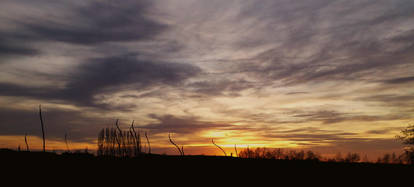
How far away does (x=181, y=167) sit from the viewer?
14.8 meters

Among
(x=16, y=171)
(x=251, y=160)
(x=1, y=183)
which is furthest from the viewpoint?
(x=251, y=160)

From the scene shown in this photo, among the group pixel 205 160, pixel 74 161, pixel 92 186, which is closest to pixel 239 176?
pixel 205 160

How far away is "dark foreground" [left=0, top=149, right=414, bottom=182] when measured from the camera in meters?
13.5

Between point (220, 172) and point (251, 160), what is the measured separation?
276cm

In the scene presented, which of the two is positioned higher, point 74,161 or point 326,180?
point 74,161

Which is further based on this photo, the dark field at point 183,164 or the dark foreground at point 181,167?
the dark field at point 183,164

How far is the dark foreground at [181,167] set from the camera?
530 inches

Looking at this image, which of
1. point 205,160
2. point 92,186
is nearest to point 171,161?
point 205,160

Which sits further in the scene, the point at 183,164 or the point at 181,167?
the point at 183,164

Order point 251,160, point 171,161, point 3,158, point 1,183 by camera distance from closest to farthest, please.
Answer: point 1,183, point 3,158, point 171,161, point 251,160

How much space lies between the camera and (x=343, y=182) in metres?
14.5

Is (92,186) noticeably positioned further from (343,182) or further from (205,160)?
(343,182)

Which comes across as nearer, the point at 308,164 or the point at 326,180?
the point at 326,180

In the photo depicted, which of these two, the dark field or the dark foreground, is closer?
the dark foreground
